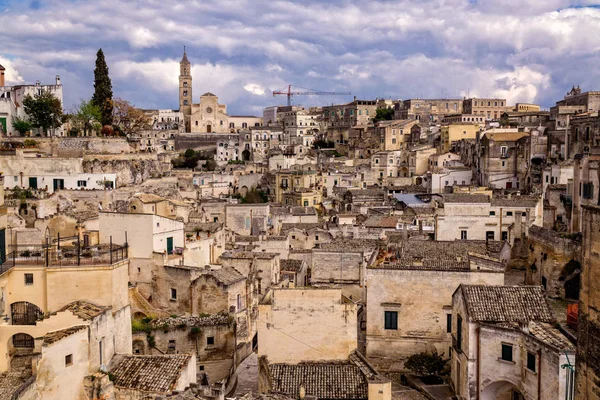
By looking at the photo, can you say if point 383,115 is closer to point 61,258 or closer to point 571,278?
point 571,278

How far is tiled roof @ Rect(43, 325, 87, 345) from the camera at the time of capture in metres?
17.7

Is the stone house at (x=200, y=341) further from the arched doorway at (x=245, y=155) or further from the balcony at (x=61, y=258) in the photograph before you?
the arched doorway at (x=245, y=155)

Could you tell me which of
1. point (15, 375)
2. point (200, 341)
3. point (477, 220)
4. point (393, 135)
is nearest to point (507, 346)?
point (200, 341)

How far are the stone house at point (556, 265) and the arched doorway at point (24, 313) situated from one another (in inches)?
872

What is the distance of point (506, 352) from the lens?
764 inches

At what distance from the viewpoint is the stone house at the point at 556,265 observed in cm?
2855

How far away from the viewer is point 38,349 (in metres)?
18.0

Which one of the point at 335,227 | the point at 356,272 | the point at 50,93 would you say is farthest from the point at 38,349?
the point at 50,93

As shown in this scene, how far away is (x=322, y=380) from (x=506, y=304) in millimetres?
6647

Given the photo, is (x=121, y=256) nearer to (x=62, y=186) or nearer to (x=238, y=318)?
(x=238, y=318)

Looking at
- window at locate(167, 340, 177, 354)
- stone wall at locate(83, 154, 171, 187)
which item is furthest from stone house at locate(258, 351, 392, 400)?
stone wall at locate(83, 154, 171, 187)

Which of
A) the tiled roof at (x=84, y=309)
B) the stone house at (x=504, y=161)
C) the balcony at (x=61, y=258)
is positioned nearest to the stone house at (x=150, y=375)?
the tiled roof at (x=84, y=309)

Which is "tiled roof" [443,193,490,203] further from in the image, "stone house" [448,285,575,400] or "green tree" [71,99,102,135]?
"green tree" [71,99,102,135]

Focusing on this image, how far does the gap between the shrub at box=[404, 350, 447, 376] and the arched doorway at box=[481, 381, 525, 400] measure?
3.49 m
